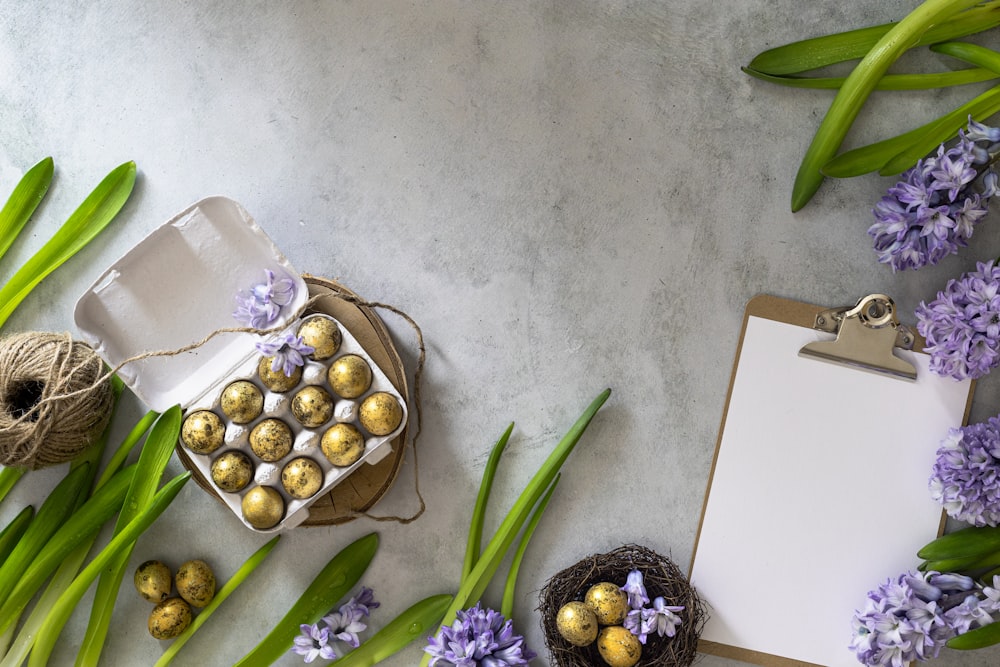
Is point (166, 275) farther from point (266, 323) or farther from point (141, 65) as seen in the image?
point (141, 65)

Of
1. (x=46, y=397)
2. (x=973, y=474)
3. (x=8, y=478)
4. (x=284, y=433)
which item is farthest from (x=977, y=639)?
(x=8, y=478)

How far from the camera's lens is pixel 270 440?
43.0 inches

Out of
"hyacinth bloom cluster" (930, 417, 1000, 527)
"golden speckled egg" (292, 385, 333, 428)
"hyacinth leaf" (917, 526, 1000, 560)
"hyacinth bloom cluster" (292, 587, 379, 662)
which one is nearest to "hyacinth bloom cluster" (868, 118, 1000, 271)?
"hyacinth bloom cluster" (930, 417, 1000, 527)

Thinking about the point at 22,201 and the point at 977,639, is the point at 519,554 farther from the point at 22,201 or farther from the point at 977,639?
the point at 22,201

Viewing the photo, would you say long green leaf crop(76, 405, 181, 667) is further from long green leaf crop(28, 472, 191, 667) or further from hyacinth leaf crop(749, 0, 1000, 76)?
hyacinth leaf crop(749, 0, 1000, 76)

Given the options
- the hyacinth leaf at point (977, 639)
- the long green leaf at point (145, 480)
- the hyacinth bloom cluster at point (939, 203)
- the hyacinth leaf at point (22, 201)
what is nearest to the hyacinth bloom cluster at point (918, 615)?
the hyacinth leaf at point (977, 639)

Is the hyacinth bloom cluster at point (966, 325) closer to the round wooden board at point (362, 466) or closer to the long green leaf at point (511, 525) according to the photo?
the long green leaf at point (511, 525)

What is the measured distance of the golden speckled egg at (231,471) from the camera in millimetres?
1089

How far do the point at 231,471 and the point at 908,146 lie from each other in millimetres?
1162

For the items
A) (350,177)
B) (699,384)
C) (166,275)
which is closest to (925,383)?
(699,384)

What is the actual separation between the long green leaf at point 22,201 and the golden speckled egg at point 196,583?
0.61m

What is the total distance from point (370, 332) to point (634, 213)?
482 millimetres

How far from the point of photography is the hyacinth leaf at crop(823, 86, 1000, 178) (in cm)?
118

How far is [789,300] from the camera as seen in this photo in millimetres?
1238
